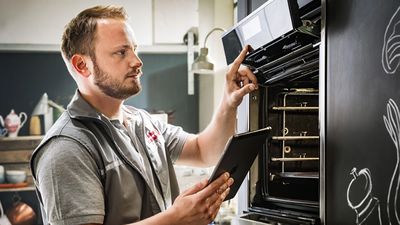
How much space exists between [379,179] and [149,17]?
105 inches

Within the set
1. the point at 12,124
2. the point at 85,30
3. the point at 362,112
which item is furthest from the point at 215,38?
the point at 362,112

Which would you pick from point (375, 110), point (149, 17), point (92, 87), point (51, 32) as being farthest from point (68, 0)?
point (375, 110)

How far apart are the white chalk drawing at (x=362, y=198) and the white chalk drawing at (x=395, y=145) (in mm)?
36

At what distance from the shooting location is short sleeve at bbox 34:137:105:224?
1093 mm

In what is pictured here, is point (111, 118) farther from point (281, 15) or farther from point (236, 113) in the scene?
point (281, 15)

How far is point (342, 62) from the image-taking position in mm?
865

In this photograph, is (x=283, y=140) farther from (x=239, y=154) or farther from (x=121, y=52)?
(x=121, y=52)

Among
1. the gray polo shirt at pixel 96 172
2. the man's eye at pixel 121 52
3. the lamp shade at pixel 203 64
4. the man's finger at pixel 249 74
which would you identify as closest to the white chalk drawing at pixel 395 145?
the man's finger at pixel 249 74

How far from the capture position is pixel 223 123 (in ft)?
4.64

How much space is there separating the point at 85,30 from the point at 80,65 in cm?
11

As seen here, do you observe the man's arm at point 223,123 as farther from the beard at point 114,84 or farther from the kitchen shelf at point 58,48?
the kitchen shelf at point 58,48

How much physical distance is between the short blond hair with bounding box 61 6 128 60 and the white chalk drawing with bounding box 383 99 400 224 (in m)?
0.89

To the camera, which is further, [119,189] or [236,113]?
[236,113]

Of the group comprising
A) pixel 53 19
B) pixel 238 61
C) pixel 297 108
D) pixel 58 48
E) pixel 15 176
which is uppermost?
pixel 53 19
